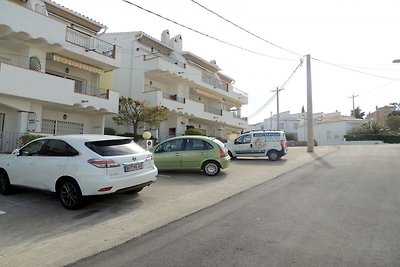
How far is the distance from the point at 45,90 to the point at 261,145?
12156mm

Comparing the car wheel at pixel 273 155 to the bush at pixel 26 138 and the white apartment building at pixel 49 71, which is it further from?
the bush at pixel 26 138

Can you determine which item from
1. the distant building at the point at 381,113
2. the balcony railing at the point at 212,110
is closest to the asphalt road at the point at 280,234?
the balcony railing at the point at 212,110

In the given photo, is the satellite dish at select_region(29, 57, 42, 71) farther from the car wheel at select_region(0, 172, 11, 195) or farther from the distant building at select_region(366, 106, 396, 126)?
the distant building at select_region(366, 106, 396, 126)

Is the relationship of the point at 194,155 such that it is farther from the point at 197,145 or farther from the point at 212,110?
the point at 212,110

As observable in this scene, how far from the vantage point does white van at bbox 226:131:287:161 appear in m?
17.6

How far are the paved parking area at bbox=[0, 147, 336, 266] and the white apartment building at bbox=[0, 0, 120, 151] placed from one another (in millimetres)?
8328

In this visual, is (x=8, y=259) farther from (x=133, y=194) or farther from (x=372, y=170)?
(x=372, y=170)

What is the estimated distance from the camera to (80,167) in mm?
6727

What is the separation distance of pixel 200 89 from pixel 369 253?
3014 centimetres

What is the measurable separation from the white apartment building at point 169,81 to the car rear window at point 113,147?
16741 millimetres

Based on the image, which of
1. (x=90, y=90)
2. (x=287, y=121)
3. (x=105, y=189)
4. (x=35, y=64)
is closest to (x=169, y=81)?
(x=90, y=90)

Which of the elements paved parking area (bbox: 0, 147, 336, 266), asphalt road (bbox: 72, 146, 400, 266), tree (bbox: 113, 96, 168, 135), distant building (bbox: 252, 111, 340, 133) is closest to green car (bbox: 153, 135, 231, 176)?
paved parking area (bbox: 0, 147, 336, 266)

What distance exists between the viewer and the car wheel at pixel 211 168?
38.6 feet

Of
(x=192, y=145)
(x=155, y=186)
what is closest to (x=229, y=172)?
(x=192, y=145)
